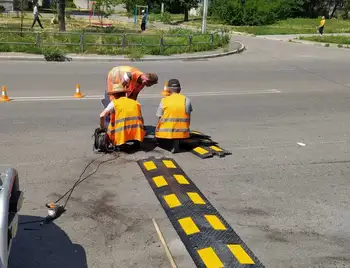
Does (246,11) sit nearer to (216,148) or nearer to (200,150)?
(216,148)

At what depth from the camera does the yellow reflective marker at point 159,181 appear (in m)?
6.53

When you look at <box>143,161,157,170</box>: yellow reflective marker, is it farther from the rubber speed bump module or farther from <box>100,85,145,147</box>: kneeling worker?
the rubber speed bump module

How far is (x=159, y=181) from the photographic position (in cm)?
663

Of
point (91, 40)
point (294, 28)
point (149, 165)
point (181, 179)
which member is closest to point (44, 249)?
point (181, 179)

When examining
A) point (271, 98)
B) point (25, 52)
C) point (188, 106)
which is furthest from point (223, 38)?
point (188, 106)

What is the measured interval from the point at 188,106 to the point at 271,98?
19.5 feet

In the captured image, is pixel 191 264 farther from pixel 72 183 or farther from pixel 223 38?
pixel 223 38

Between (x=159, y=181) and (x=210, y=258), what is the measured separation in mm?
2082

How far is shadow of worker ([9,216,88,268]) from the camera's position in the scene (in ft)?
14.9

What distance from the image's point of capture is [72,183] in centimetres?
650

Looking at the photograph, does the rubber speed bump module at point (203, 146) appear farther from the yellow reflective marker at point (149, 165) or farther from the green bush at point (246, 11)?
the green bush at point (246, 11)

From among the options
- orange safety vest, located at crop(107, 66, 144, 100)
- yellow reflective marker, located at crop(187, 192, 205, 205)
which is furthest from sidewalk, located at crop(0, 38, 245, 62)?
yellow reflective marker, located at crop(187, 192, 205, 205)

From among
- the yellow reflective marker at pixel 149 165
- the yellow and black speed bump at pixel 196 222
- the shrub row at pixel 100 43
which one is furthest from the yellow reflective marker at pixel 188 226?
the shrub row at pixel 100 43

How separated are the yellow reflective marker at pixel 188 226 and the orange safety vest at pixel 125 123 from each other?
2.39 m
